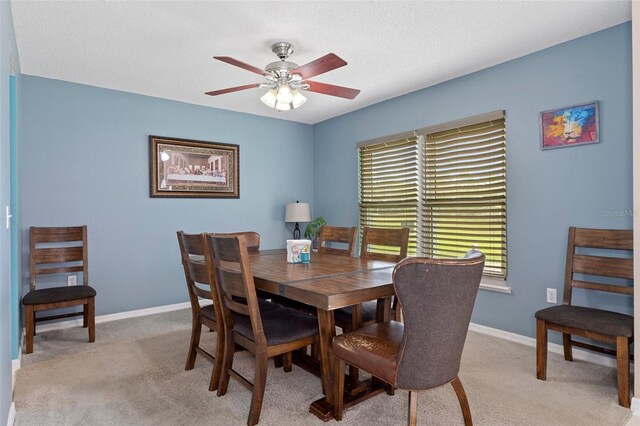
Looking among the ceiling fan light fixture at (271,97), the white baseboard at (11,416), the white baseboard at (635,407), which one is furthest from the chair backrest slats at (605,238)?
the white baseboard at (11,416)

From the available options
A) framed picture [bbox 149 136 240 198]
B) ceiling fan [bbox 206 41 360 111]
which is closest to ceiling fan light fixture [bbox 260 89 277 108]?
ceiling fan [bbox 206 41 360 111]

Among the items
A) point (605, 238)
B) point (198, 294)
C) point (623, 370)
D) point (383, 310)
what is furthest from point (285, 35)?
point (623, 370)

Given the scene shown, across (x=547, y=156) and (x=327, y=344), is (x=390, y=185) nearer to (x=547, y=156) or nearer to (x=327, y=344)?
(x=547, y=156)

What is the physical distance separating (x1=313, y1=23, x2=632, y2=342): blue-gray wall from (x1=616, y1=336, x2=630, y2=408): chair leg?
0.64 metres

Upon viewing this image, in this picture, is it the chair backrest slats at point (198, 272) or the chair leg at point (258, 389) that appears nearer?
the chair leg at point (258, 389)

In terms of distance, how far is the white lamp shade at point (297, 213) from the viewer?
5.02 meters

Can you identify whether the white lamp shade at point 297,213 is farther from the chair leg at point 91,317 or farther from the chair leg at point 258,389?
the chair leg at point 258,389

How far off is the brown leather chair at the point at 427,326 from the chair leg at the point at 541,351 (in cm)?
101

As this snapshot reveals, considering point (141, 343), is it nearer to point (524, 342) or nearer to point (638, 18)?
point (524, 342)

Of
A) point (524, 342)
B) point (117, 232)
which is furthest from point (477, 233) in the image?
point (117, 232)

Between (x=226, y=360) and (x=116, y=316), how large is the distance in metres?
2.31

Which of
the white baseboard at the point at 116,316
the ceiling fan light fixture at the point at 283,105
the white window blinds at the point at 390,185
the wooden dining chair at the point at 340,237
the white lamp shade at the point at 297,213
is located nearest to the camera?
the ceiling fan light fixture at the point at 283,105

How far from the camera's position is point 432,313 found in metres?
1.49

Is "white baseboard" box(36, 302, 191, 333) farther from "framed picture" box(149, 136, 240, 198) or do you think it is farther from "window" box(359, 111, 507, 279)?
"window" box(359, 111, 507, 279)
